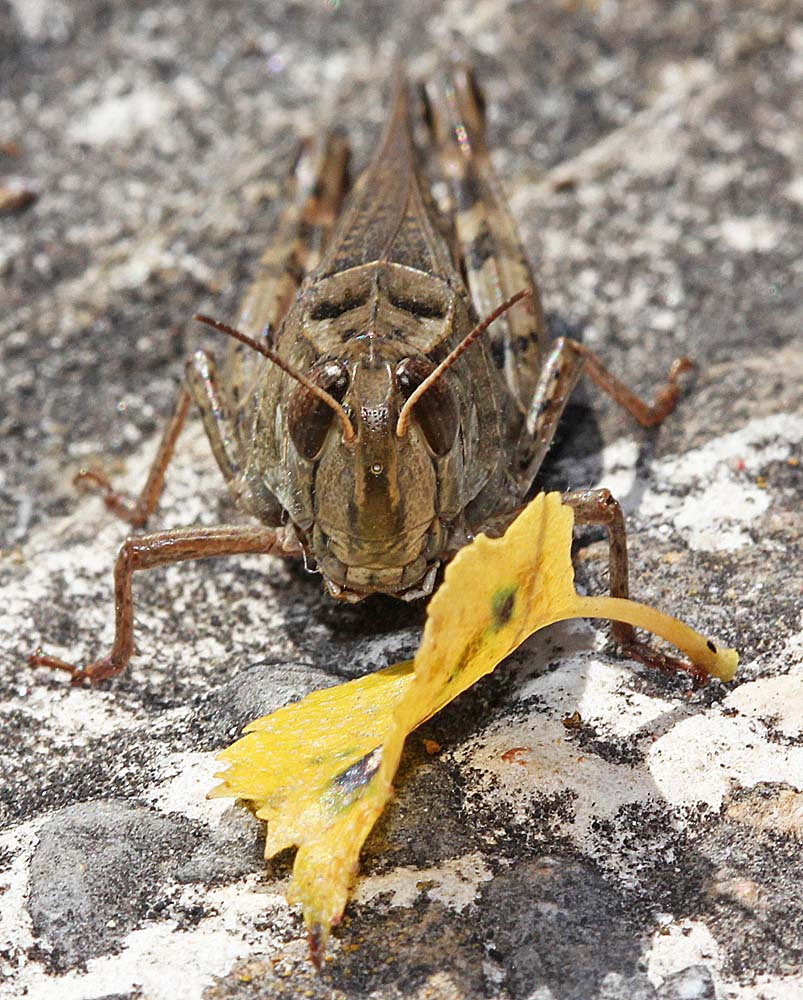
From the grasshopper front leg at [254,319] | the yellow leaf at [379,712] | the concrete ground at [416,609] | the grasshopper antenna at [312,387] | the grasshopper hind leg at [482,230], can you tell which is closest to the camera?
the yellow leaf at [379,712]

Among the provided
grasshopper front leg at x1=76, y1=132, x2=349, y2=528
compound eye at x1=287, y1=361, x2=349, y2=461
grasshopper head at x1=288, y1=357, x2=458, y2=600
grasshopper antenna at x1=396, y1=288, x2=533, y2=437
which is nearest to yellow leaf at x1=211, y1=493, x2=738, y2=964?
grasshopper head at x1=288, y1=357, x2=458, y2=600

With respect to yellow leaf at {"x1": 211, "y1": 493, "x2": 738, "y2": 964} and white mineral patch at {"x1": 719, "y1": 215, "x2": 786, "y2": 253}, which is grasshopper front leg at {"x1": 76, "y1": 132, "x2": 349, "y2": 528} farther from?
white mineral patch at {"x1": 719, "y1": 215, "x2": 786, "y2": 253}

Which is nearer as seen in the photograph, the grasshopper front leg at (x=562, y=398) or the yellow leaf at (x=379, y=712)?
the yellow leaf at (x=379, y=712)

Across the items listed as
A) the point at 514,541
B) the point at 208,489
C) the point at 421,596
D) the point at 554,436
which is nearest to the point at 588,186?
the point at 554,436

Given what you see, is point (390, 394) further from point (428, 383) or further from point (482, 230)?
point (482, 230)

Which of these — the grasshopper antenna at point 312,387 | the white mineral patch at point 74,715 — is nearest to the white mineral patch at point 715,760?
the grasshopper antenna at point 312,387

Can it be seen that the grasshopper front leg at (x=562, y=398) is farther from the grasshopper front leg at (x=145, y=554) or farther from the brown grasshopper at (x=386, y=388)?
the grasshopper front leg at (x=145, y=554)
